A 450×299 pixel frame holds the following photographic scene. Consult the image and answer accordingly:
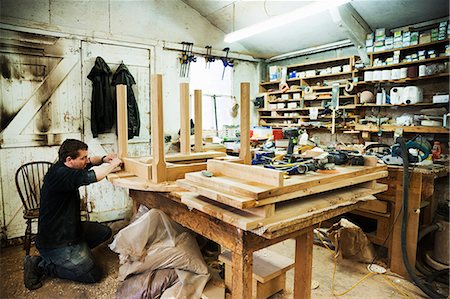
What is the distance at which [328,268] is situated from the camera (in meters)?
2.70

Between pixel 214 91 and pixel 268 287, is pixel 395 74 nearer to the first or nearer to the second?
pixel 214 91

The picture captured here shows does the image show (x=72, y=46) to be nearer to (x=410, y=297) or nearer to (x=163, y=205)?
(x=163, y=205)

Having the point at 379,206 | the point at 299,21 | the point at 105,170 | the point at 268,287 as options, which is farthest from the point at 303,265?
the point at 299,21

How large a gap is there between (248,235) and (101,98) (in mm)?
3006

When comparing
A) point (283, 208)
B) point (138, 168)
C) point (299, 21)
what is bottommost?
point (283, 208)

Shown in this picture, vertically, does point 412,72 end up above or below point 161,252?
above

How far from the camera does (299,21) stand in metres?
4.14

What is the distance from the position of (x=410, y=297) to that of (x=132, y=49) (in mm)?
4011

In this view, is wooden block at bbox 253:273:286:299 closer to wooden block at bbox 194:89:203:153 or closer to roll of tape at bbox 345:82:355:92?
wooden block at bbox 194:89:203:153

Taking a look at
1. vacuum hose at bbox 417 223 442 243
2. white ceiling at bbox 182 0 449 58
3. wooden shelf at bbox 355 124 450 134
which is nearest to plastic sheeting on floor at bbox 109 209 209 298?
vacuum hose at bbox 417 223 442 243

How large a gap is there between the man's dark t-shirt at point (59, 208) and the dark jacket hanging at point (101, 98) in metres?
1.37

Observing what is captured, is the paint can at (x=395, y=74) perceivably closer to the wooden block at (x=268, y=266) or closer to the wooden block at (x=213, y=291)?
the wooden block at (x=268, y=266)

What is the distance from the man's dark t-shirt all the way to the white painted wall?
4.32 ft

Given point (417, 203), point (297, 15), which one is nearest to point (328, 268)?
point (417, 203)
